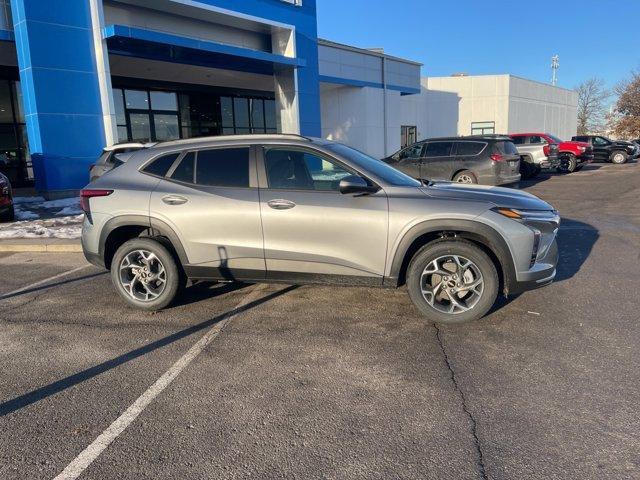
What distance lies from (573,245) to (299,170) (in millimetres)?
5031

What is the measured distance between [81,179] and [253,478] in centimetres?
1370

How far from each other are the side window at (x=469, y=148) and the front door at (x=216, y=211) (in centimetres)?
978

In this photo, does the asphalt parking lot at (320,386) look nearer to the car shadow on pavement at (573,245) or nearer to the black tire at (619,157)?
the car shadow on pavement at (573,245)

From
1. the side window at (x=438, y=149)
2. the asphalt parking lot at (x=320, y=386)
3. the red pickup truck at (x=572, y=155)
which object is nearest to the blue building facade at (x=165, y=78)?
the side window at (x=438, y=149)

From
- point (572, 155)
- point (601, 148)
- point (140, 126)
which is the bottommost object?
point (572, 155)

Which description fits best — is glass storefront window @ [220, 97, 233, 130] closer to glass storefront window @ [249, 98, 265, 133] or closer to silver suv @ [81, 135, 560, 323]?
glass storefront window @ [249, 98, 265, 133]

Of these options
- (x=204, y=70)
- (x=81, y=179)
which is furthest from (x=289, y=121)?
(x=81, y=179)

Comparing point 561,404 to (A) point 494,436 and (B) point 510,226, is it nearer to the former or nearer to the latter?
(A) point 494,436

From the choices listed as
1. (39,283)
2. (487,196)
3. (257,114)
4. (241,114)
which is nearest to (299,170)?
(487,196)

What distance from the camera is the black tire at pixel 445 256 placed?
14.4 ft

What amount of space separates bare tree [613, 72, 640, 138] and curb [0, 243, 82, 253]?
55.1 metres

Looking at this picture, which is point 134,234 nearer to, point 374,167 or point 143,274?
point 143,274

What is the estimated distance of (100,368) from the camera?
3883mm

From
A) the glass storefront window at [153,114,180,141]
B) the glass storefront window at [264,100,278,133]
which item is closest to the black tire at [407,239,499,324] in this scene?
the glass storefront window at [153,114,180,141]
